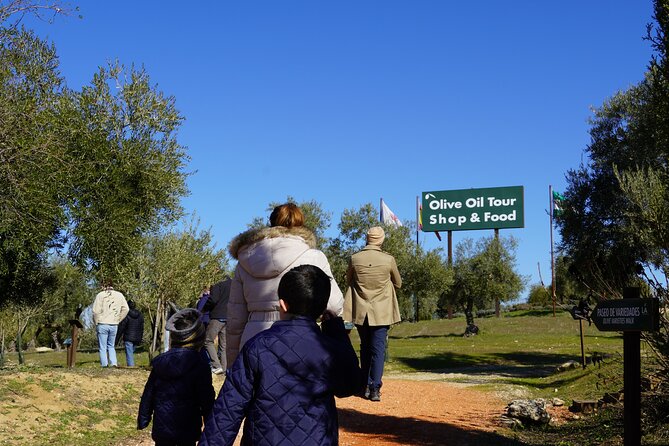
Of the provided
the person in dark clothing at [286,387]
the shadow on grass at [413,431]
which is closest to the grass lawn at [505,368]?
the shadow on grass at [413,431]

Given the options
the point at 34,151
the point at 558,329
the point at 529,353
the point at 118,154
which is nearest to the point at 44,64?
the point at 118,154

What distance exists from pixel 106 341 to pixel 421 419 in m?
7.92

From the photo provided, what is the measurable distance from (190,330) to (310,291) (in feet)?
7.04

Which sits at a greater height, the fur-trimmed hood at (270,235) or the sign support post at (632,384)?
the fur-trimmed hood at (270,235)

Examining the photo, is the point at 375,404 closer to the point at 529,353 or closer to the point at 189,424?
the point at 189,424

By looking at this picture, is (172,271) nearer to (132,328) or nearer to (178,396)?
(132,328)

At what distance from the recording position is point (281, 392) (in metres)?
3.35

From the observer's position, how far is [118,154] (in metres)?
18.1

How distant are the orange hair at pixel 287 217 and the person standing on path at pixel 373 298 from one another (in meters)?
3.33

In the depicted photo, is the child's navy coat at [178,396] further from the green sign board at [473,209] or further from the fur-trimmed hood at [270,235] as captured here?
the green sign board at [473,209]

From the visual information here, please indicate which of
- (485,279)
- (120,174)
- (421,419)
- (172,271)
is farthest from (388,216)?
(421,419)

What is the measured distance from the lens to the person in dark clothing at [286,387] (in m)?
3.31

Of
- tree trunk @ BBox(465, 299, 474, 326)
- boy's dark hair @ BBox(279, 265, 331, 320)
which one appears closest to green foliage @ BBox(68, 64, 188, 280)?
boy's dark hair @ BBox(279, 265, 331, 320)

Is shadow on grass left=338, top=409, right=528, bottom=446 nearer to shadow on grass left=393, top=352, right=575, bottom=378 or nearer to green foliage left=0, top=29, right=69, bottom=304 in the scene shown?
green foliage left=0, top=29, right=69, bottom=304
